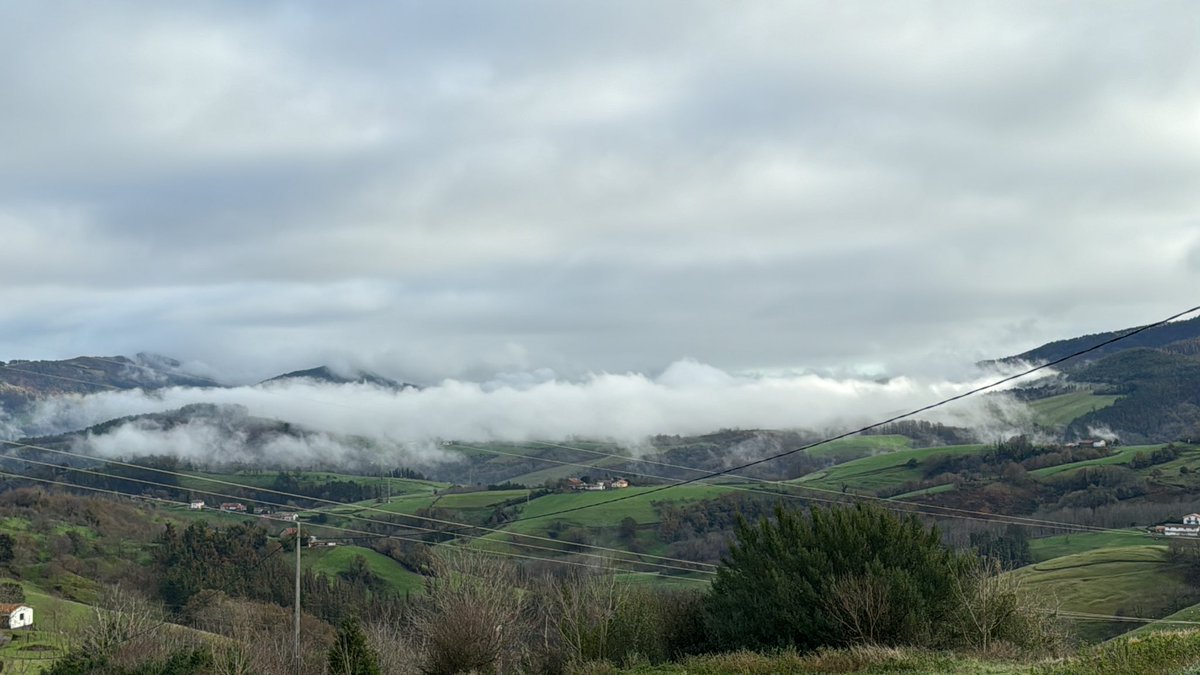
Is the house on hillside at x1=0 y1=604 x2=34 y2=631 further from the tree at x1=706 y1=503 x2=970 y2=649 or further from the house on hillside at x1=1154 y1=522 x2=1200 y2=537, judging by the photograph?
the house on hillside at x1=1154 y1=522 x2=1200 y2=537

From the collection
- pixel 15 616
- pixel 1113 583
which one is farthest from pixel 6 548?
pixel 1113 583

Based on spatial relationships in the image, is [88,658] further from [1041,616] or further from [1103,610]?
[1103,610]

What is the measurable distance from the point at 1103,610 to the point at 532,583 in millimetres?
82588

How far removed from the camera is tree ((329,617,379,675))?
56406 millimetres

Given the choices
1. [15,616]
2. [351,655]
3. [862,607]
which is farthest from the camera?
[15,616]

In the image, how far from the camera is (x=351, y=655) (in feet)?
188

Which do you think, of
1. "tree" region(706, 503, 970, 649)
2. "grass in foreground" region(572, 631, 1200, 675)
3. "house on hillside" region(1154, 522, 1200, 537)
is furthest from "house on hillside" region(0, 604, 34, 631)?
"house on hillside" region(1154, 522, 1200, 537)

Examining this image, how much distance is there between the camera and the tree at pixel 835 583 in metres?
52.1

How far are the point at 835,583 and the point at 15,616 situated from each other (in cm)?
12501

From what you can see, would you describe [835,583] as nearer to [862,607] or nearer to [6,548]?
[862,607]

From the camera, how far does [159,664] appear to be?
222 feet

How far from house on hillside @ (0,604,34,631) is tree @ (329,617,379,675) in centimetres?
9792

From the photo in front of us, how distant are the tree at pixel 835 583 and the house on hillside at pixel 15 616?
111552 mm

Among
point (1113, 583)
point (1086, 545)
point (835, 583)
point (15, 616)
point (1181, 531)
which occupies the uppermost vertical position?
point (835, 583)
